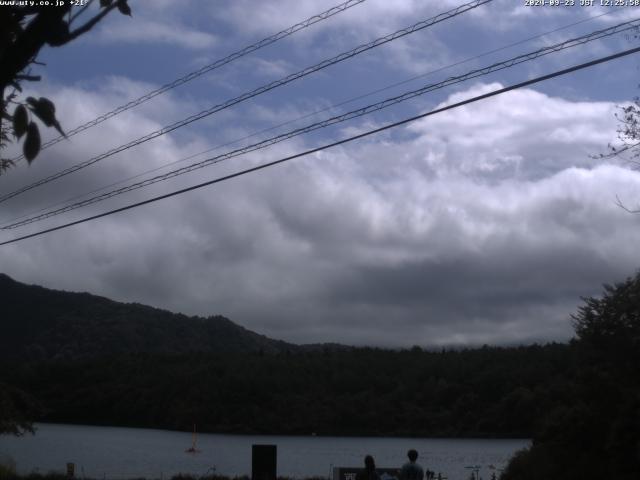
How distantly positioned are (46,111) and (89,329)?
5147 inches

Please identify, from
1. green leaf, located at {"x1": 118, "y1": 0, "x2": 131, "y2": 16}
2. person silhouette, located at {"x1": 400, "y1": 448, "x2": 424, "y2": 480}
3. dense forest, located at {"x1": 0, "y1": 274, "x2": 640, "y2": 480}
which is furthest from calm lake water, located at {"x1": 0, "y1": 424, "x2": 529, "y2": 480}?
green leaf, located at {"x1": 118, "y1": 0, "x2": 131, "y2": 16}

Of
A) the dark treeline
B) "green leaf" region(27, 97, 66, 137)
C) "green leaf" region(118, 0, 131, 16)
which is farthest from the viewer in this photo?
the dark treeline

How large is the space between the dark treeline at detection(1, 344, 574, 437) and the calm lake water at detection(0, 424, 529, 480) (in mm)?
1616

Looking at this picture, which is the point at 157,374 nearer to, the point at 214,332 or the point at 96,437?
the point at 96,437

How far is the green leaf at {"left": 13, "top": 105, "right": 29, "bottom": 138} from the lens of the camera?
4211 mm

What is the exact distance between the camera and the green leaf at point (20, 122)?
421cm

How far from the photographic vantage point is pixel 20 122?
13.8 ft

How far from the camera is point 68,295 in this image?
13662 cm

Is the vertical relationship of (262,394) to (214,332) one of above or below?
below

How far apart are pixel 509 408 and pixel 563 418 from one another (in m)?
37.0

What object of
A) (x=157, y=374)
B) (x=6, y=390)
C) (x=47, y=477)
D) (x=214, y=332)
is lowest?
(x=47, y=477)

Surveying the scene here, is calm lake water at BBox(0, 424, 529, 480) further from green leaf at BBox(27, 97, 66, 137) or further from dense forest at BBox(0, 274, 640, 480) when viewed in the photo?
green leaf at BBox(27, 97, 66, 137)

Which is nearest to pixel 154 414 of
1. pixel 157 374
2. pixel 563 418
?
pixel 157 374

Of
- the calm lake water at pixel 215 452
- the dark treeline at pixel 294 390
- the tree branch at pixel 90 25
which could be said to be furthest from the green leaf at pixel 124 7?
the dark treeline at pixel 294 390
